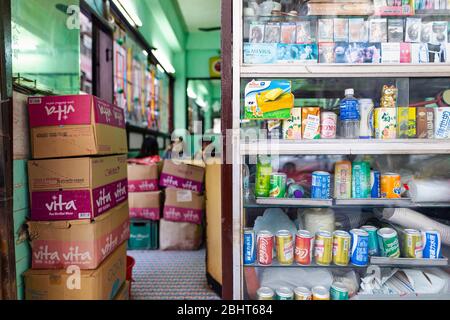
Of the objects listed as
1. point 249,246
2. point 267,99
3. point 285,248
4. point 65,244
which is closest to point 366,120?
point 267,99

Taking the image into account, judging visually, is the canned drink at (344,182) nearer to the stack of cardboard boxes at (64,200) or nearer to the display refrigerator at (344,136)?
the display refrigerator at (344,136)

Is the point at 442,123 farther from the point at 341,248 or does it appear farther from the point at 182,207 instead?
the point at 182,207

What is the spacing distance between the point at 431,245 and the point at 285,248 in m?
0.74

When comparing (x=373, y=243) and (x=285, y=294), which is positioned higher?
(x=373, y=243)

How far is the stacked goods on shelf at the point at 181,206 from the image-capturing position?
10.8 feet

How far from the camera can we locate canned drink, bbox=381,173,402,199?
1457 mm

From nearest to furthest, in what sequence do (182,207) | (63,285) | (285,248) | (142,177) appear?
1. (285,248)
2. (63,285)
3. (182,207)
4. (142,177)

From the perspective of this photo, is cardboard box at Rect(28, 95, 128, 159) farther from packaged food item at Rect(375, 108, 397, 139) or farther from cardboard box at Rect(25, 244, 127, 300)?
packaged food item at Rect(375, 108, 397, 139)

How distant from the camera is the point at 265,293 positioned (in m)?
1.43

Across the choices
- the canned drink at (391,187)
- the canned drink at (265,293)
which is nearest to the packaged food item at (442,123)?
the canned drink at (391,187)

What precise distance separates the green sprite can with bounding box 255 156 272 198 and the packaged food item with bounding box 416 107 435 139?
780mm

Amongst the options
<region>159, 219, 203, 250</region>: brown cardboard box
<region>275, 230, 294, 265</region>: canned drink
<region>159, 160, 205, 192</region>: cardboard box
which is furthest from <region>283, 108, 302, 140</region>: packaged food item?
<region>159, 219, 203, 250</region>: brown cardboard box

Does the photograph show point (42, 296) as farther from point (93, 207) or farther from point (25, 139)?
point (25, 139)

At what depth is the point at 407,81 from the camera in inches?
56.6
